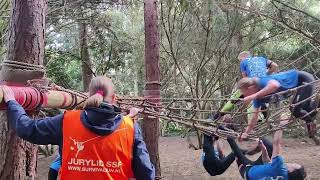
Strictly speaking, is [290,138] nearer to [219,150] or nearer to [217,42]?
[217,42]

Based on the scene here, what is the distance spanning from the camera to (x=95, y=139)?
1860 mm

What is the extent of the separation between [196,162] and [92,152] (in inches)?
206

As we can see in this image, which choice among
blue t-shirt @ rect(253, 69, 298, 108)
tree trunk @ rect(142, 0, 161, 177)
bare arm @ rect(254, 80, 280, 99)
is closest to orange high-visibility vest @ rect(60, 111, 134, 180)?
bare arm @ rect(254, 80, 280, 99)

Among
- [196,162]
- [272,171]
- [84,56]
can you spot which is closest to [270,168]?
[272,171]

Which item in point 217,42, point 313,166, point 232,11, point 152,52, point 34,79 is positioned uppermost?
point 232,11

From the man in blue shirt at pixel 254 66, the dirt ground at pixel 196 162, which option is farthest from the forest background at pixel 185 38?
the man in blue shirt at pixel 254 66

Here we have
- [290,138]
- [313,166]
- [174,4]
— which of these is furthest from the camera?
[290,138]

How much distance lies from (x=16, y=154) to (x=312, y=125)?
9.77 feet

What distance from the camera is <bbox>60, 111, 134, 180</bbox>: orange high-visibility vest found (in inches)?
72.9

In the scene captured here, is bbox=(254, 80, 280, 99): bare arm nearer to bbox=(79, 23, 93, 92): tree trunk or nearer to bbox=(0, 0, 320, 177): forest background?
bbox=(0, 0, 320, 177): forest background

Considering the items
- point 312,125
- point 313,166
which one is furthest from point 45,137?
point 313,166

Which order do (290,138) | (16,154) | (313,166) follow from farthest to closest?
(290,138) < (313,166) < (16,154)

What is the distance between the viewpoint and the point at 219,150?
3740mm

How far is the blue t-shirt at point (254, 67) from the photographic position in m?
3.81
